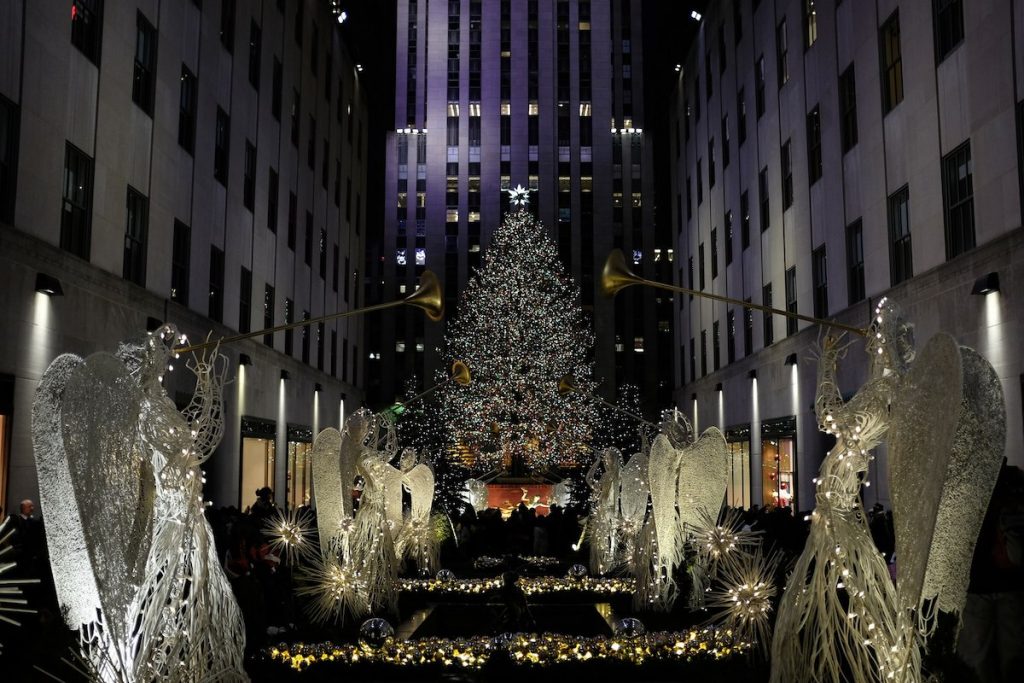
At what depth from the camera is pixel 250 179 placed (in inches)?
1208

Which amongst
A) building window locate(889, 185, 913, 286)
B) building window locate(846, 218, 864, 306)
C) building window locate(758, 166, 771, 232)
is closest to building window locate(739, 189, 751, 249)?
building window locate(758, 166, 771, 232)

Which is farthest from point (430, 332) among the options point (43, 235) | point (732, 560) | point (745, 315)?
point (732, 560)

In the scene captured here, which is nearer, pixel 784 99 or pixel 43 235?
pixel 43 235

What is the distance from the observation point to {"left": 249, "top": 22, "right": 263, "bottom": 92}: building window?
101 ft

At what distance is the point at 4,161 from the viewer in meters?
15.1

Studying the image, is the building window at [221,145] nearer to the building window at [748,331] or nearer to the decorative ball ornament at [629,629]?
the building window at [748,331]

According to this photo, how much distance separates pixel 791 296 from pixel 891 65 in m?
9.64

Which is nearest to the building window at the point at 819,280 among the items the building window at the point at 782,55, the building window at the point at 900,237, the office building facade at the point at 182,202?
the building window at the point at 900,237

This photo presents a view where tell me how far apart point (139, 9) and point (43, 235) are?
6874 mm

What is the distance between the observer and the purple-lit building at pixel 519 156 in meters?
67.2

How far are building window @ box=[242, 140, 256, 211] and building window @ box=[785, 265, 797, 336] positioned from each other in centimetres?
1693

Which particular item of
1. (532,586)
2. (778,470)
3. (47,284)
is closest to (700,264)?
(778,470)

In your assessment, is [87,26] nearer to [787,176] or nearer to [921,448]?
[921,448]

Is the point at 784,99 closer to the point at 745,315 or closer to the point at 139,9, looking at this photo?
the point at 745,315
